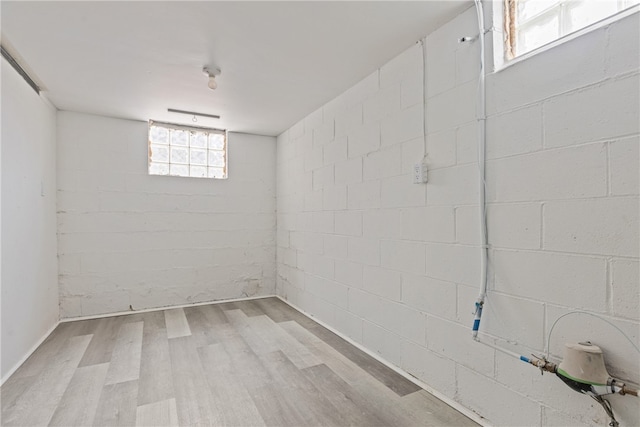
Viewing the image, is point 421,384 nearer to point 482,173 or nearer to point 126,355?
point 482,173

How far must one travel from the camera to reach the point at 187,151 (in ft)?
12.9

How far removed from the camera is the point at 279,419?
67.2 inches

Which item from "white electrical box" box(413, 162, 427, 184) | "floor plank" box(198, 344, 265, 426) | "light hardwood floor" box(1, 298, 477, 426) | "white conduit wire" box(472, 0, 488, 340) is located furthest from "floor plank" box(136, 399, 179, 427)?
"white electrical box" box(413, 162, 427, 184)

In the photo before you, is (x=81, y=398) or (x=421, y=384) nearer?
(x=81, y=398)

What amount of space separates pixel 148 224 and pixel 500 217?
3624mm

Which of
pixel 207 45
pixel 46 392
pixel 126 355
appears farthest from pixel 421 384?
pixel 207 45

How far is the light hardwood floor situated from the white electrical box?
1317 millimetres

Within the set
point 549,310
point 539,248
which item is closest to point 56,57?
point 539,248

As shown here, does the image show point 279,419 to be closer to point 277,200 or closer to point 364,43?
point 364,43

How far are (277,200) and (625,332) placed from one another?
12.2 ft

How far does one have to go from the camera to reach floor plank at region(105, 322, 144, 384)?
215 centimetres

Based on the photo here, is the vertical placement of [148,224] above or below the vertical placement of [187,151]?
below

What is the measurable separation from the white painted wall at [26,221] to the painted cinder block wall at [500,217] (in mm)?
2457

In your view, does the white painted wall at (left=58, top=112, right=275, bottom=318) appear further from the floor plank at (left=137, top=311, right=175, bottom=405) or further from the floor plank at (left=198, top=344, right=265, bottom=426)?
the floor plank at (left=198, top=344, right=265, bottom=426)
